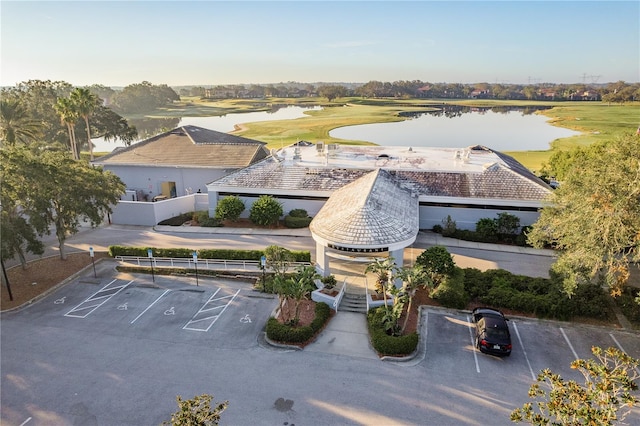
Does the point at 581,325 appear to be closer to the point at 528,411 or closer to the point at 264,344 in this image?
the point at 528,411

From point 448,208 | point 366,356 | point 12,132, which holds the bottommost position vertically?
point 366,356

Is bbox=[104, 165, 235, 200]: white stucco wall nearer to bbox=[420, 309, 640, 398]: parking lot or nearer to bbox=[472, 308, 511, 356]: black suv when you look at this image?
bbox=[420, 309, 640, 398]: parking lot

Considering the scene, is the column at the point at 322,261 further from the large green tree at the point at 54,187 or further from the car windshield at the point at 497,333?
the large green tree at the point at 54,187

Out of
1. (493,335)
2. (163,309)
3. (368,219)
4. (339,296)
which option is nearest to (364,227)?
(368,219)

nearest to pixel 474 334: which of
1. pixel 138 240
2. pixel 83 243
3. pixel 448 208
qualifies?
pixel 448 208

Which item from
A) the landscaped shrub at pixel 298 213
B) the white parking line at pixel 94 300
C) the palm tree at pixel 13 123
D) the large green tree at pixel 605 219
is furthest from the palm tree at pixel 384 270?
the palm tree at pixel 13 123

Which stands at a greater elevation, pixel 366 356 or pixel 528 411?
pixel 528 411

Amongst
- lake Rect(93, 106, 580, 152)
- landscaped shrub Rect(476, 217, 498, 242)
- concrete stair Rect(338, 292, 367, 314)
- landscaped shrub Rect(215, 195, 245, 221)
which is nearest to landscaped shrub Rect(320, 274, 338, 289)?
concrete stair Rect(338, 292, 367, 314)
